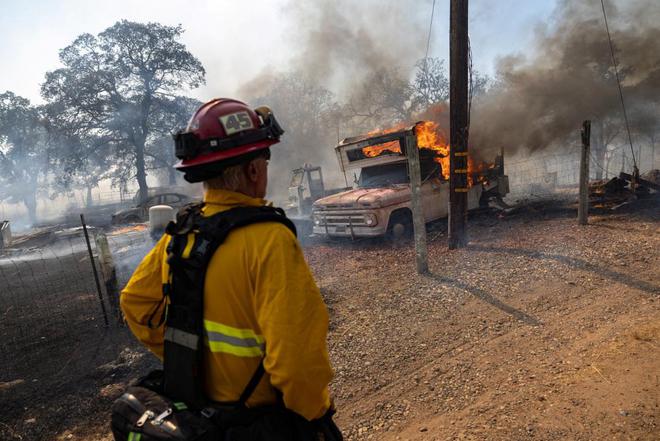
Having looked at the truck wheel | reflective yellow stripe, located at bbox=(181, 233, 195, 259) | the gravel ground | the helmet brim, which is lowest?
the gravel ground

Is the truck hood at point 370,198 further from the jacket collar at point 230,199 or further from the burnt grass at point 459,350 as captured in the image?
the jacket collar at point 230,199

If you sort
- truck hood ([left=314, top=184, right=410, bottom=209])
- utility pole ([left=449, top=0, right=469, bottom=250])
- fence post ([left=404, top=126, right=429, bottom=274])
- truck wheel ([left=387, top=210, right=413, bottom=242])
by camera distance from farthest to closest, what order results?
truck wheel ([left=387, top=210, right=413, bottom=242]) < truck hood ([left=314, top=184, right=410, bottom=209]) < utility pole ([left=449, top=0, right=469, bottom=250]) < fence post ([left=404, top=126, right=429, bottom=274])

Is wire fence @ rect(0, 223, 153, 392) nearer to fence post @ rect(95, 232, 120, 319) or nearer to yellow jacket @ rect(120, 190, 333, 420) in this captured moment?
fence post @ rect(95, 232, 120, 319)

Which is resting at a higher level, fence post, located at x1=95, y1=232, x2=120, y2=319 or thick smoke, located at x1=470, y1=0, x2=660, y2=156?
thick smoke, located at x1=470, y1=0, x2=660, y2=156

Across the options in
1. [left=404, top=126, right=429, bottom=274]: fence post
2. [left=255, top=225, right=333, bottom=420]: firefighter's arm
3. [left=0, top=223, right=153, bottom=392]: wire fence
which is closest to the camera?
[left=255, top=225, right=333, bottom=420]: firefighter's arm

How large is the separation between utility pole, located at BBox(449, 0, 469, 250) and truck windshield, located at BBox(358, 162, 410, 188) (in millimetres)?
2002

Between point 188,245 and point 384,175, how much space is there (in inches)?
351

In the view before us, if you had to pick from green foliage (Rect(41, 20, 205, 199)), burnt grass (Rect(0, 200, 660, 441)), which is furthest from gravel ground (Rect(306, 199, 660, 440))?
green foliage (Rect(41, 20, 205, 199))

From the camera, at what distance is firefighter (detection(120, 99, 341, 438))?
1.26 meters

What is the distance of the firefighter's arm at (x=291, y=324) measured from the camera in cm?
124

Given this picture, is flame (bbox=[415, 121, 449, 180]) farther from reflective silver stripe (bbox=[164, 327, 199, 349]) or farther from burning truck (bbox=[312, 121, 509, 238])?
reflective silver stripe (bbox=[164, 327, 199, 349])

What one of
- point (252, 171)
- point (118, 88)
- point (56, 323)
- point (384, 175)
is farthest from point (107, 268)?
point (118, 88)

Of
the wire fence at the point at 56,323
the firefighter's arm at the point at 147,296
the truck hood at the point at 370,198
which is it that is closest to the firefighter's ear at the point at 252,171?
the firefighter's arm at the point at 147,296

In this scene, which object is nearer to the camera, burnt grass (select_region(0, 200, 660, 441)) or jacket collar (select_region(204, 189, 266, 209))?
jacket collar (select_region(204, 189, 266, 209))
